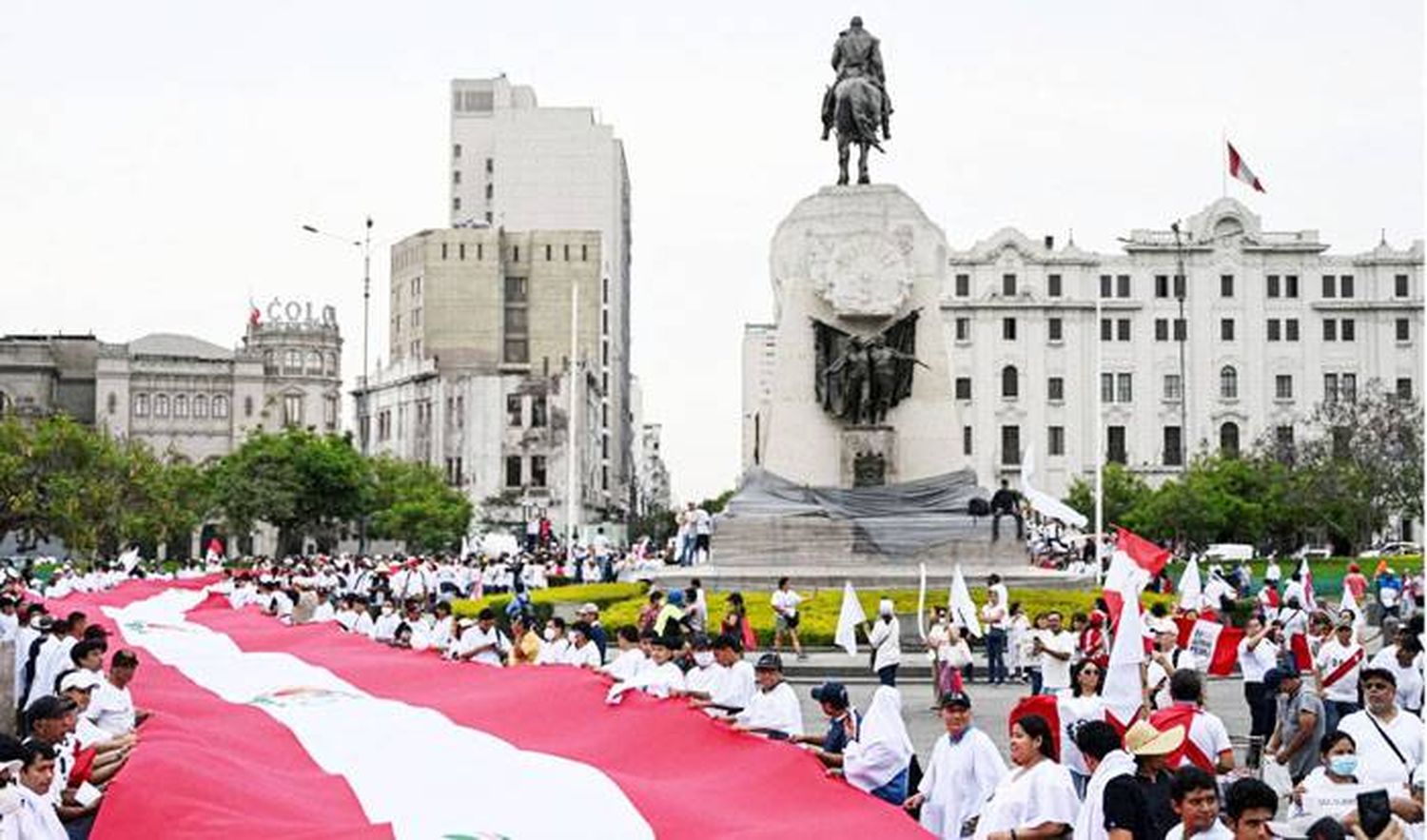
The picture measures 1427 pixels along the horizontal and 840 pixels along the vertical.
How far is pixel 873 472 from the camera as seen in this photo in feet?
123

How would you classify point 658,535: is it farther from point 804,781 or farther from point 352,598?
point 804,781

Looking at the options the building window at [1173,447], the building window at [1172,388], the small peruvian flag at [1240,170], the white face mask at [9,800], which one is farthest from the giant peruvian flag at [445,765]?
the building window at [1172,388]

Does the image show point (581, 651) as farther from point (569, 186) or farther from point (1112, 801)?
point (569, 186)

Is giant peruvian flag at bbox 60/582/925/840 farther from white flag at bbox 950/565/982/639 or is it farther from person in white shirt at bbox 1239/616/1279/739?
white flag at bbox 950/565/982/639

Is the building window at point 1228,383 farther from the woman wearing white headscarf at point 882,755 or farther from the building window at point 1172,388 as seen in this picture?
the woman wearing white headscarf at point 882,755

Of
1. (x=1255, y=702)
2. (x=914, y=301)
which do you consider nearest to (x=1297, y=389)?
(x=914, y=301)

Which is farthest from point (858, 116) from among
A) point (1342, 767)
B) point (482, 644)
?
point (1342, 767)

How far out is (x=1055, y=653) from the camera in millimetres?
18234

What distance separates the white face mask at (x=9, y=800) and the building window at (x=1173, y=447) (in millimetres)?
94990

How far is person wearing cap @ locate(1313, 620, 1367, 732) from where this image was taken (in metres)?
15.0

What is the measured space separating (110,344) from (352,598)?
339 feet

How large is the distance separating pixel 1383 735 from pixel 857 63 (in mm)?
31156

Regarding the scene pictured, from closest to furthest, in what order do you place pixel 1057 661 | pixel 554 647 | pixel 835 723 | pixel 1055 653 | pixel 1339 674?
pixel 835 723 → pixel 1339 674 → pixel 1055 653 → pixel 1057 661 → pixel 554 647

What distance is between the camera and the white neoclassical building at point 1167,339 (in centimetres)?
9844
